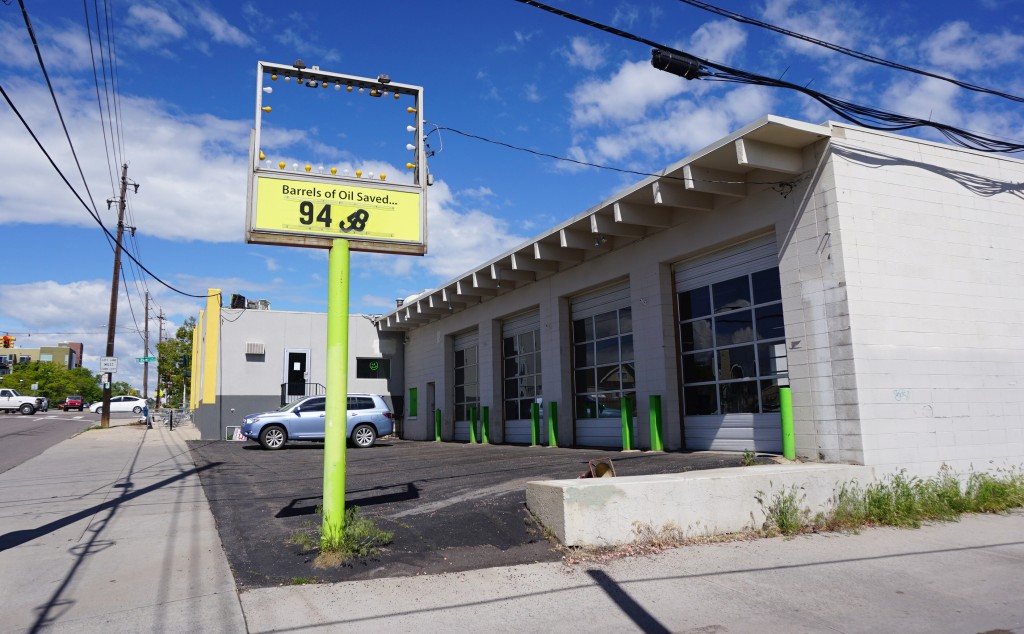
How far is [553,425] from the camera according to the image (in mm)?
16969

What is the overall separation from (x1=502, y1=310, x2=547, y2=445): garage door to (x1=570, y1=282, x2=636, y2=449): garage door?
2.05m

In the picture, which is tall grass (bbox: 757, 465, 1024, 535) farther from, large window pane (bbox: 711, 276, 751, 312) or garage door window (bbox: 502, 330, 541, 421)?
garage door window (bbox: 502, 330, 541, 421)

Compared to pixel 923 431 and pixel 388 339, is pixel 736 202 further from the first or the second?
pixel 388 339

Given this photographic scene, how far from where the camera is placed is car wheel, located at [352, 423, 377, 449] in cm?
2084

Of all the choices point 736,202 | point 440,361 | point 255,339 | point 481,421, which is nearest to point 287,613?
point 736,202

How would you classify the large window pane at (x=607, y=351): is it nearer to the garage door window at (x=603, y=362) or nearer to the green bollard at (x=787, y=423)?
the garage door window at (x=603, y=362)

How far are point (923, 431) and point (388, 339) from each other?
22434mm

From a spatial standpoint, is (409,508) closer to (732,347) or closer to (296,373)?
(732,347)

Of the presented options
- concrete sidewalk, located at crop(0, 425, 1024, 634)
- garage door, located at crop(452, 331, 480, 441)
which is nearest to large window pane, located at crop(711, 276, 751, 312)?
concrete sidewalk, located at crop(0, 425, 1024, 634)

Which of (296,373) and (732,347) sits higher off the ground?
(296,373)

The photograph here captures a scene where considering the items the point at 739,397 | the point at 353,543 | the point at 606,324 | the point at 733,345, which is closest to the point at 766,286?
the point at 733,345

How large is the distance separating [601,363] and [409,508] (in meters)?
8.50

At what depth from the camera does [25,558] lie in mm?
6633

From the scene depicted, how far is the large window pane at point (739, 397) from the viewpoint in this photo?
1176 cm
